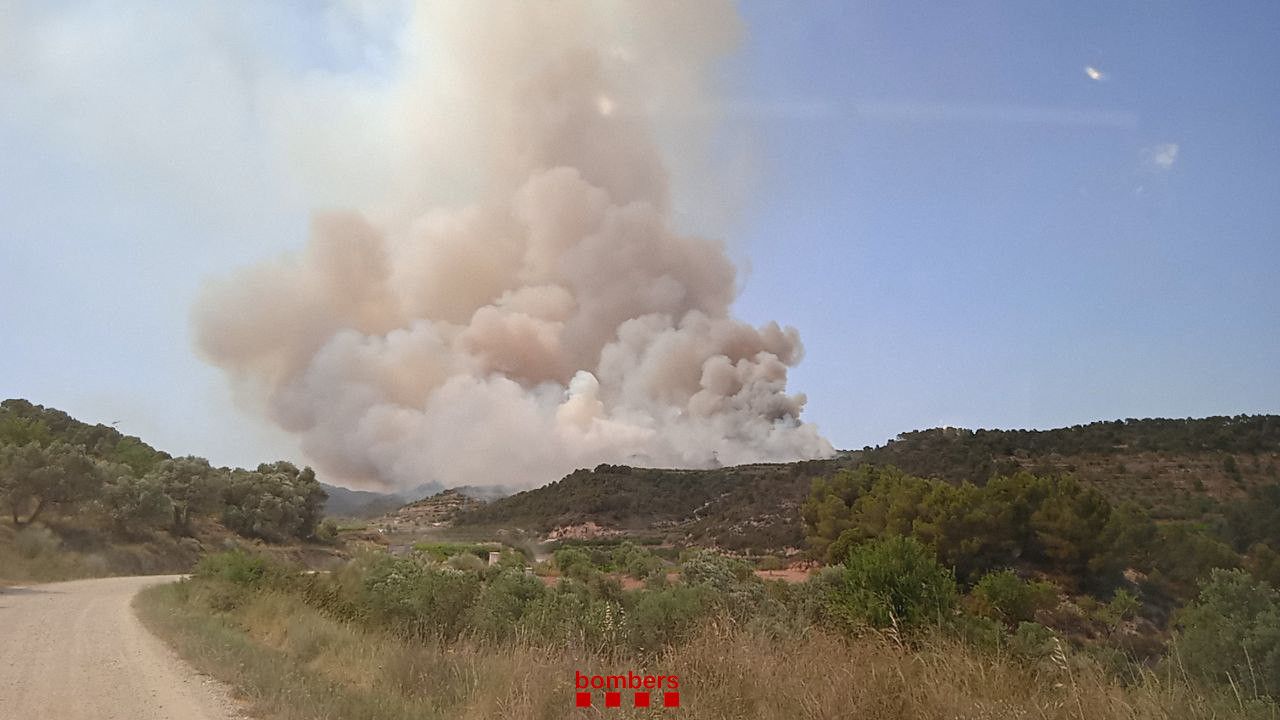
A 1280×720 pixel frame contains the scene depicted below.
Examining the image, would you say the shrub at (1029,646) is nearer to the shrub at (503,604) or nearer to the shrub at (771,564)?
the shrub at (503,604)

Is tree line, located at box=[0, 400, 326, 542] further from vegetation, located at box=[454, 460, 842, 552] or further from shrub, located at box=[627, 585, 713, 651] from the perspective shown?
shrub, located at box=[627, 585, 713, 651]

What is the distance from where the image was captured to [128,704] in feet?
24.3

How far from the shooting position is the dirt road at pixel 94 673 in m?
7.16

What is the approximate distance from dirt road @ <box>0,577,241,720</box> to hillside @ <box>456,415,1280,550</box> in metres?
29.4

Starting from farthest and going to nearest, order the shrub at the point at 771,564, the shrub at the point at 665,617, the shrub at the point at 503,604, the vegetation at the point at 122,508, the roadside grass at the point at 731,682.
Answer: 1. the vegetation at the point at 122,508
2. the shrub at the point at 771,564
3. the shrub at the point at 503,604
4. the shrub at the point at 665,617
5. the roadside grass at the point at 731,682

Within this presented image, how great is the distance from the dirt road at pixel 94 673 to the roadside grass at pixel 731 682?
44cm

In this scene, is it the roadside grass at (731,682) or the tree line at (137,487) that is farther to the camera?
the tree line at (137,487)

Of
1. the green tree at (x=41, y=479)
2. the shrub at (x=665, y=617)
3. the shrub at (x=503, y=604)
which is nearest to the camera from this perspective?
the shrub at (x=665, y=617)

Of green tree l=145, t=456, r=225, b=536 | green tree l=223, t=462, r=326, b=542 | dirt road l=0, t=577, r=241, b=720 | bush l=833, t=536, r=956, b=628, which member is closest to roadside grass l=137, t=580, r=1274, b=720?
dirt road l=0, t=577, r=241, b=720

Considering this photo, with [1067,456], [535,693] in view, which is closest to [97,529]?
[535,693]

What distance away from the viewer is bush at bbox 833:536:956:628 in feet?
28.6

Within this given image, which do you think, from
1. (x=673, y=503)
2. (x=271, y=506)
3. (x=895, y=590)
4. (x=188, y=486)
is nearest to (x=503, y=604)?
(x=895, y=590)

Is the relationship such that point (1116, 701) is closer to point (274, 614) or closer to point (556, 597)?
point (556, 597)

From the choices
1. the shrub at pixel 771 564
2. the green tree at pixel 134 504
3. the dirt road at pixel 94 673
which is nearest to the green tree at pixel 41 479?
the green tree at pixel 134 504
